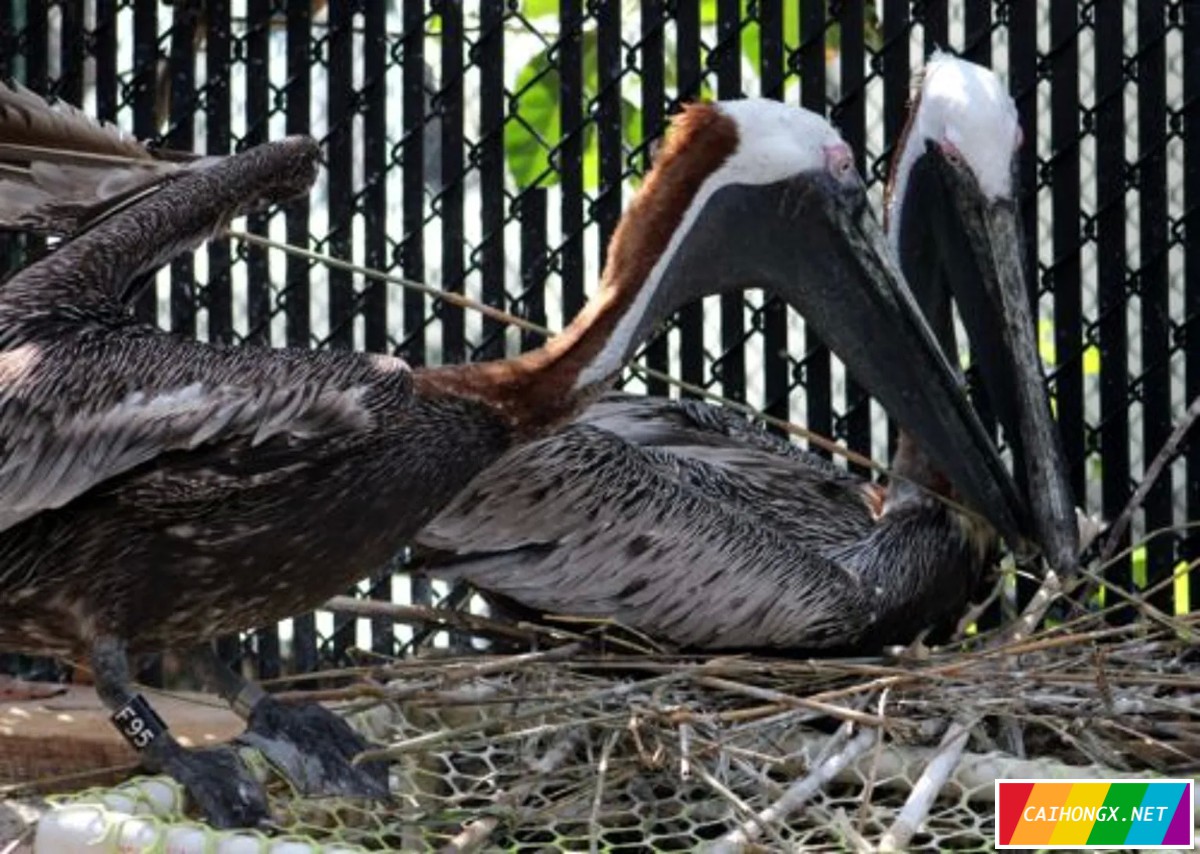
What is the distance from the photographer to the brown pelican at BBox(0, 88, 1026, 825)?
351 centimetres

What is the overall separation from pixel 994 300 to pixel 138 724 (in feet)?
6.14

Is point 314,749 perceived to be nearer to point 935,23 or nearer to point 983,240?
point 983,240

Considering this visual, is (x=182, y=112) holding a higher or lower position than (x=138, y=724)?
higher

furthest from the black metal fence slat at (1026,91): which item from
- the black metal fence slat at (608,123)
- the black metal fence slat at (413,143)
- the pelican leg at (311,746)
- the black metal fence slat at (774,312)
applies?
the pelican leg at (311,746)

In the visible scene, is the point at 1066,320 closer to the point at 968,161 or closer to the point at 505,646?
the point at 968,161

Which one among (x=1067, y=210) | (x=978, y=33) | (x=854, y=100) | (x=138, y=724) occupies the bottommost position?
(x=138, y=724)

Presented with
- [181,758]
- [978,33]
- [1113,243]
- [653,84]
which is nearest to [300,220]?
[653,84]

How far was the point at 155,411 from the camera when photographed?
3496 millimetres

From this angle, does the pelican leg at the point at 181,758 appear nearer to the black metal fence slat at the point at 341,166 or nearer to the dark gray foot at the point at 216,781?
the dark gray foot at the point at 216,781

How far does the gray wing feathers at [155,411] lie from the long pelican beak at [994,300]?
141 centimetres

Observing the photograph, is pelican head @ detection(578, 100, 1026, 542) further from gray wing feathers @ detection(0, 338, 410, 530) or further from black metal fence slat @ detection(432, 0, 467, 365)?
black metal fence slat @ detection(432, 0, 467, 365)

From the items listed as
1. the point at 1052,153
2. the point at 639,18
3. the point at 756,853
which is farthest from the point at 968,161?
the point at 756,853

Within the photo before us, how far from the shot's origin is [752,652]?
14.9 ft

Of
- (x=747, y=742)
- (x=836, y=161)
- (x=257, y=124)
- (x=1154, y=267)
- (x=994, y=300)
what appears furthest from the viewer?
(x=257, y=124)
